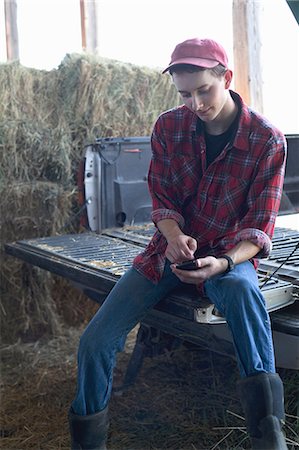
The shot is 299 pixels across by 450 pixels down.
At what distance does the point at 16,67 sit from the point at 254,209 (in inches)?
108

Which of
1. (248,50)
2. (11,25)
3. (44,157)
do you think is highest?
(11,25)

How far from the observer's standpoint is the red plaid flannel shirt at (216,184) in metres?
2.23

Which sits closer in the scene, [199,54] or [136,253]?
[199,54]

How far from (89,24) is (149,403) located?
14.3 ft

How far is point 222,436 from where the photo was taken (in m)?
2.74

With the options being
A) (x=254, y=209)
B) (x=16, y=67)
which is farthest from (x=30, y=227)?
(x=254, y=209)

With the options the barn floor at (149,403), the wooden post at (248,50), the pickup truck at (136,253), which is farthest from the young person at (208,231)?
the wooden post at (248,50)

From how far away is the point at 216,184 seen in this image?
2.33m

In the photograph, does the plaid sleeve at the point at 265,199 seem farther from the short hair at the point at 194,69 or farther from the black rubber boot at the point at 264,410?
the black rubber boot at the point at 264,410

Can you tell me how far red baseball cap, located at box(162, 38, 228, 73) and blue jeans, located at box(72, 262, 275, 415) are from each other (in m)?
0.76

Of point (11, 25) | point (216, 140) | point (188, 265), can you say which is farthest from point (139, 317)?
point (11, 25)

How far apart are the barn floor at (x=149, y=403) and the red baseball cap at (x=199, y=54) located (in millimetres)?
1481

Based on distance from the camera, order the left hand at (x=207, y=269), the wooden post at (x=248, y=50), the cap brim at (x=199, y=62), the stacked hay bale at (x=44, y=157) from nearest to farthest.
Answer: the left hand at (x=207, y=269) → the cap brim at (x=199, y=62) → the stacked hay bale at (x=44, y=157) → the wooden post at (x=248, y=50)

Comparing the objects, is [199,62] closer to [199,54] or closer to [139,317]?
[199,54]
